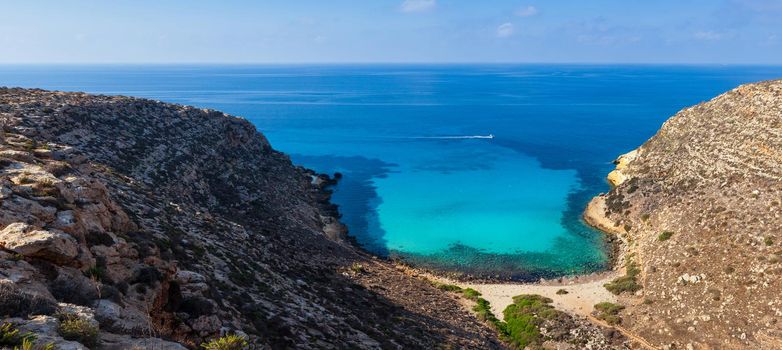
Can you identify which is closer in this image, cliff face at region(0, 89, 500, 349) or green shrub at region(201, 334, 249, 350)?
green shrub at region(201, 334, 249, 350)

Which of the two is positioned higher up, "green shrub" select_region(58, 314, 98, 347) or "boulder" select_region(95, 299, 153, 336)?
"green shrub" select_region(58, 314, 98, 347)

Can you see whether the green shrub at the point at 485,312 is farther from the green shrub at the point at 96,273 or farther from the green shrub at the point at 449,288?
the green shrub at the point at 96,273

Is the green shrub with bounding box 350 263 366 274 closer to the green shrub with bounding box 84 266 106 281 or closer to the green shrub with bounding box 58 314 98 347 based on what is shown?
the green shrub with bounding box 84 266 106 281

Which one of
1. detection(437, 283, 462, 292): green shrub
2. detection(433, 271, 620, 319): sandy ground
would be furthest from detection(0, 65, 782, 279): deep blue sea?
detection(437, 283, 462, 292): green shrub

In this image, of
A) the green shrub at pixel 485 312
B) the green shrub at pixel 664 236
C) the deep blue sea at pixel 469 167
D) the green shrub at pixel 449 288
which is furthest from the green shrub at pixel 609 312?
the green shrub at pixel 664 236

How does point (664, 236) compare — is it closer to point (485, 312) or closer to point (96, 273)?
point (485, 312)

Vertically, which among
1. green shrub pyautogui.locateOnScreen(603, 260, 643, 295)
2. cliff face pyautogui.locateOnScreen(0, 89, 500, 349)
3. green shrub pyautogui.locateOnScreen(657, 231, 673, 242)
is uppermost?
cliff face pyautogui.locateOnScreen(0, 89, 500, 349)

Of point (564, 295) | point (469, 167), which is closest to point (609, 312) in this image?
point (564, 295)
